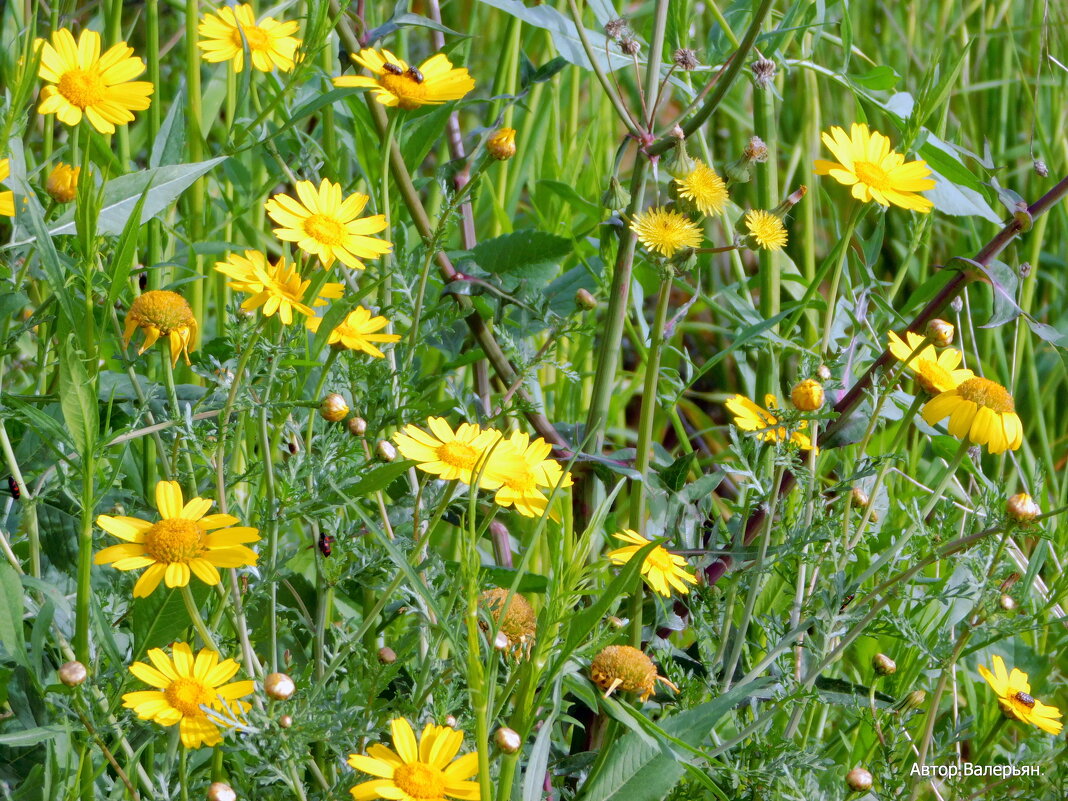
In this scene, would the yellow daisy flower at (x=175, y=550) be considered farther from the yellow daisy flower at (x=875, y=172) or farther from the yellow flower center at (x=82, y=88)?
the yellow daisy flower at (x=875, y=172)

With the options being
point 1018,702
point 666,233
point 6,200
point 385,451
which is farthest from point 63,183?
point 1018,702

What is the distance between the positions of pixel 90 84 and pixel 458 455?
1.07ft

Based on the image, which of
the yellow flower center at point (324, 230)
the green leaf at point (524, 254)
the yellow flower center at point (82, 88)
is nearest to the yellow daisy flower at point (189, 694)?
the yellow flower center at point (324, 230)

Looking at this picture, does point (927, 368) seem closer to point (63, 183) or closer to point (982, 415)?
point (982, 415)

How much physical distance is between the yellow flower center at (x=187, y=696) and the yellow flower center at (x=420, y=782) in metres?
0.10

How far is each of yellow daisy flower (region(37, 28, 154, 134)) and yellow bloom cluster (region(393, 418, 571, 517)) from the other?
0.26 m

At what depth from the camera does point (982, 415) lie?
669mm

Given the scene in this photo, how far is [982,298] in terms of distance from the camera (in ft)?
4.92

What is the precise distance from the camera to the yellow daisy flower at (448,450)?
1.92 ft

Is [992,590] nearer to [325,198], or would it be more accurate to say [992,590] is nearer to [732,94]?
[325,198]

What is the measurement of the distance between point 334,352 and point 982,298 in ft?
3.61

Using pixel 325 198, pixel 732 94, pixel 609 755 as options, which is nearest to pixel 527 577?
pixel 609 755

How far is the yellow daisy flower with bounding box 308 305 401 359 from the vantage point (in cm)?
64

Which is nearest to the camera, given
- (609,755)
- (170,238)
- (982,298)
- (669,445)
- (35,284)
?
(609,755)
